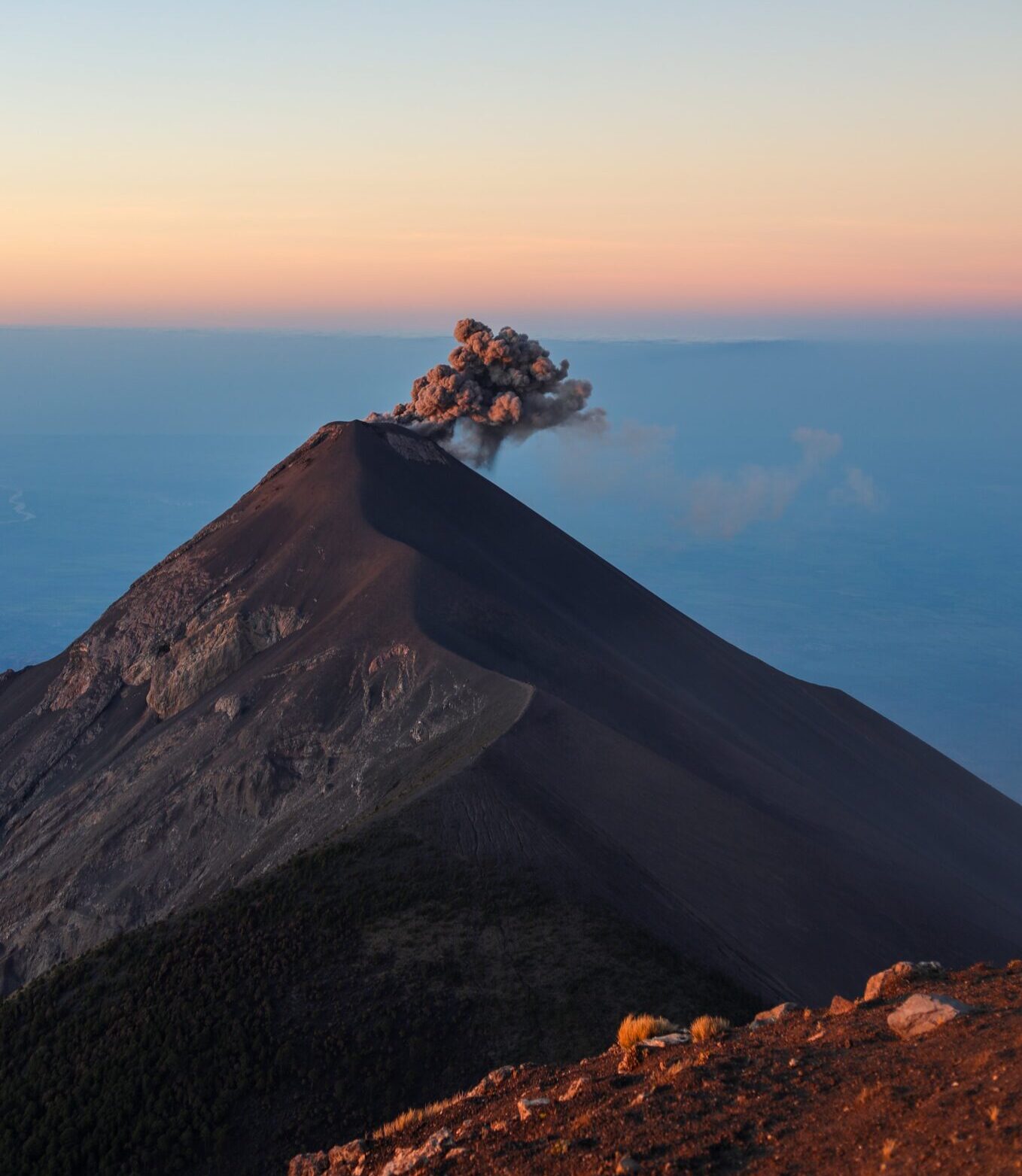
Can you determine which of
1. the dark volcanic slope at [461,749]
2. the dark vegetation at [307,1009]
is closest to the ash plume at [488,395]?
the dark volcanic slope at [461,749]

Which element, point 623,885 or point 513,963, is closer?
point 513,963

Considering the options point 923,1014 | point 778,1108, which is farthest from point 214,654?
point 778,1108

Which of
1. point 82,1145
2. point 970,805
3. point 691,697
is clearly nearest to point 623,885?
point 82,1145

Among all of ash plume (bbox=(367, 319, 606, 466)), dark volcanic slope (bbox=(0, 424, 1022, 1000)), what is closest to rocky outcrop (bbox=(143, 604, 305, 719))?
dark volcanic slope (bbox=(0, 424, 1022, 1000))

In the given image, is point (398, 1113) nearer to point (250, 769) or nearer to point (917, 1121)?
point (917, 1121)

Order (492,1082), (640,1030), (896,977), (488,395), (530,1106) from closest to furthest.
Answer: (530,1106), (492,1082), (640,1030), (896,977), (488,395)

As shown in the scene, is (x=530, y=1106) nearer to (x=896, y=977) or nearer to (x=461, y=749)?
(x=896, y=977)

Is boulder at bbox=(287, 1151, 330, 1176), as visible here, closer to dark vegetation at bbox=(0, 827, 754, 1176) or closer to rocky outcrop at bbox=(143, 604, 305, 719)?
dark vegetation at bbox=(0, 827, 754, 1176)
